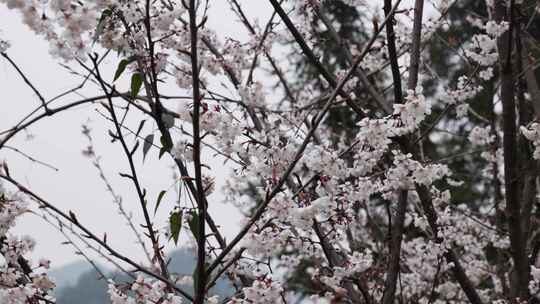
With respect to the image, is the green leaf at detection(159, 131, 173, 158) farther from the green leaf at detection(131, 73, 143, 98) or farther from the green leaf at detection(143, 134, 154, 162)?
the green leaf at detection(131, 73, 143, 98)

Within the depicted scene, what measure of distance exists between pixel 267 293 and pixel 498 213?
271 centimetres

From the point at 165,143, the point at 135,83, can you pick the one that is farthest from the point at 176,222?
the point at 135,83

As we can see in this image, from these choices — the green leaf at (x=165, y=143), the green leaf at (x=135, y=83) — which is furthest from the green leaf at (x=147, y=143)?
the green leaf at (x=135, y=83)

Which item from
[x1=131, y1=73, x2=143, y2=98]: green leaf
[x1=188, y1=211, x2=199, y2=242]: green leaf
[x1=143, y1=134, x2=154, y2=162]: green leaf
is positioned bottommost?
[x1=188, y1=211, x2=199, y2=242]: green leaf

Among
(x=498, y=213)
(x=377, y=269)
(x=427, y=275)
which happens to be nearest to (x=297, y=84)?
(x=427, y=275)

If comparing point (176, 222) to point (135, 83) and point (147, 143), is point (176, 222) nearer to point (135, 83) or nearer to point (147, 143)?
point (147, 143)

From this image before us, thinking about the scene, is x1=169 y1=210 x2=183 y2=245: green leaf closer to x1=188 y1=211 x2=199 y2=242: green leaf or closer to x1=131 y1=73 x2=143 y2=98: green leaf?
x1=188 y1=211 x2=199 y2=242: green leaf

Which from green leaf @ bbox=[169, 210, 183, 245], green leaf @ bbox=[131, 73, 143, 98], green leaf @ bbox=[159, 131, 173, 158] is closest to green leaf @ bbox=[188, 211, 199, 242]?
green leaf @ bbox=[169, 210, 183, 245]

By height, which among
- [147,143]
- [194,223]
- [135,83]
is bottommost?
[194,223]

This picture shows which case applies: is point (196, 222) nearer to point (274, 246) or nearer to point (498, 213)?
point (274, 246)

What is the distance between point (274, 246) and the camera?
2021mm

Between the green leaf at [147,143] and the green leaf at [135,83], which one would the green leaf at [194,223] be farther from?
the green leaf at [135,83]

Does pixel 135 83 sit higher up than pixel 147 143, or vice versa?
pixel 135 83

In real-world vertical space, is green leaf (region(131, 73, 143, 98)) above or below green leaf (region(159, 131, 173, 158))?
above
